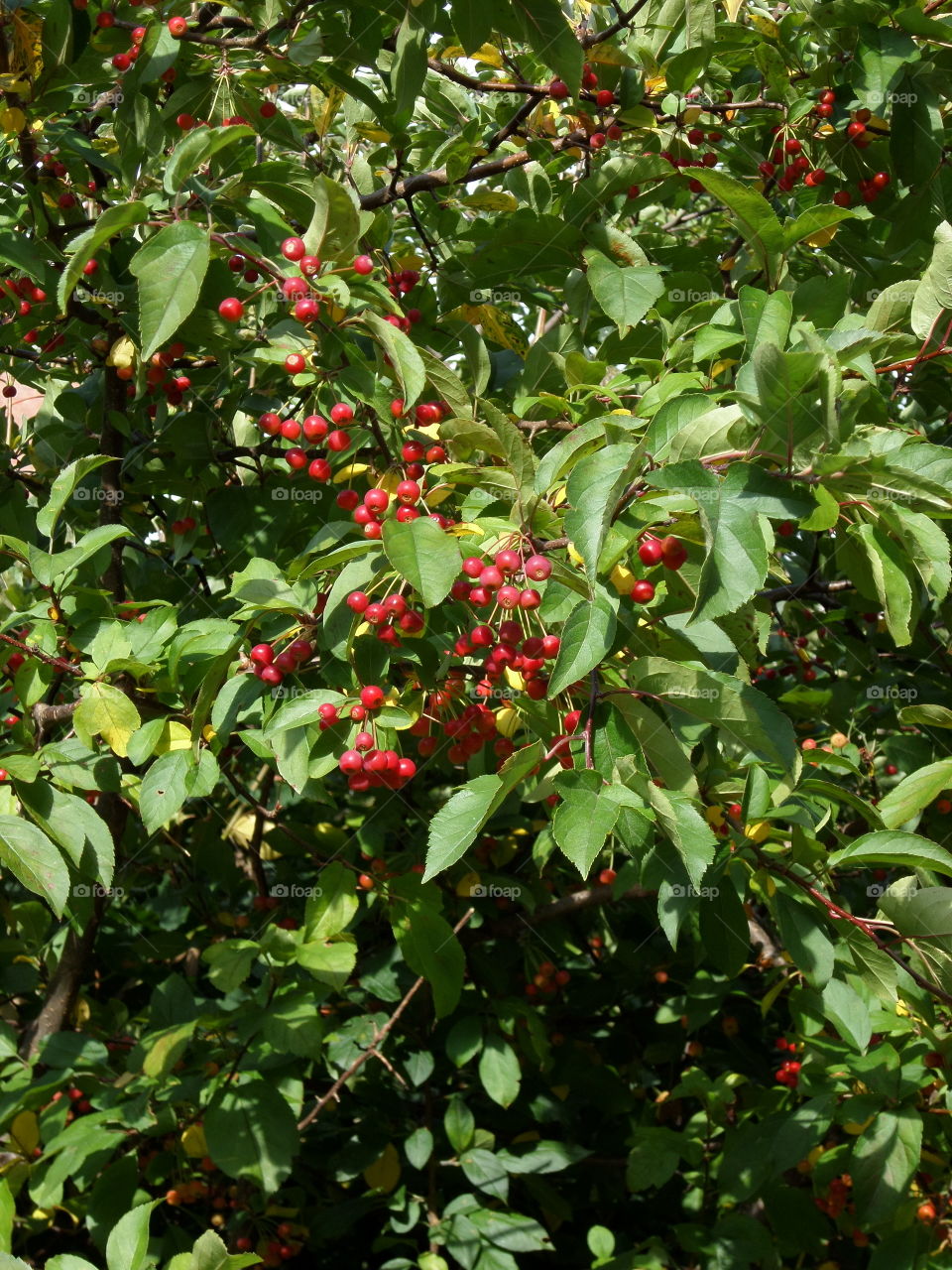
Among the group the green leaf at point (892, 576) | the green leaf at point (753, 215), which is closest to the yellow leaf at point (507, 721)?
the green leaf at point (892, 576)

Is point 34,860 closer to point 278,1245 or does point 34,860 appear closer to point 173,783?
point 173,783

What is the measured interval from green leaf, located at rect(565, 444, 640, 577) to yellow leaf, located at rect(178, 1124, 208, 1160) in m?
2.08

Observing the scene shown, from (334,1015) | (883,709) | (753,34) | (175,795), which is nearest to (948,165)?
(753,34)

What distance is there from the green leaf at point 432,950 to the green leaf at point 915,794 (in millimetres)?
989

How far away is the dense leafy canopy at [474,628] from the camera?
1.72m

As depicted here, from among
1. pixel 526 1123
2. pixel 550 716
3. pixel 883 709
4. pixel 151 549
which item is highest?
pixel 550 716

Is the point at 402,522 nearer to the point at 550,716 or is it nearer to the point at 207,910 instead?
the point at 550,716

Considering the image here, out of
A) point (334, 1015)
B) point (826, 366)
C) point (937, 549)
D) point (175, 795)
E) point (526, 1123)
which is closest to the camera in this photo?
point (826, 366)

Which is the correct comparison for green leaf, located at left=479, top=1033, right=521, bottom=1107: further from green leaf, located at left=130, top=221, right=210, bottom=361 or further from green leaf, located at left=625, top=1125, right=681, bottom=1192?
green leaf, located at left=130, top=221, right=210, bottom=361

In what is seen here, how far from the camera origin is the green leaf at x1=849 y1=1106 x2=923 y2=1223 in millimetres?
2463

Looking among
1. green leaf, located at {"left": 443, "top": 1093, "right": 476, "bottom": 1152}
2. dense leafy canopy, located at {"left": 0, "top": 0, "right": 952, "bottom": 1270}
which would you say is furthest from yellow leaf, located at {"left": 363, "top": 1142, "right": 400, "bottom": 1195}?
green leaf, located at {"left": 443, "top": 1093, "right": 476, "bottom": 1152}

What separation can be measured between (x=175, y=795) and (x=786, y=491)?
125 cm

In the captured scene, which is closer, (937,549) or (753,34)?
(937,549)

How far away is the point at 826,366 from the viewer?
53.9 inches
